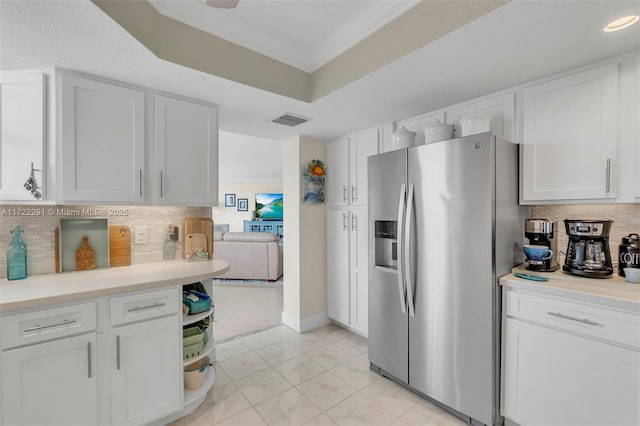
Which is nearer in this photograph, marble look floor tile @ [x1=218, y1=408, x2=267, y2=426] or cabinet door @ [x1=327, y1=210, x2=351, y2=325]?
marble look floor tile @ [x1=218, y1=408, x2=267, y2=426]

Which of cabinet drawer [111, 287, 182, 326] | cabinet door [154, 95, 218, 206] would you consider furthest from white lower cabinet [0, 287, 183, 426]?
cabinet door [154, 95, 218, 206]

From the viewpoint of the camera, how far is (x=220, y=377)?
2346mm

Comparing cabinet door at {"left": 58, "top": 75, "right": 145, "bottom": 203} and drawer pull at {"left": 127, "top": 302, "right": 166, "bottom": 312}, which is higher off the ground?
cabinet door at {"left": 58, "top": 75, "right": 145, "bottom": 203}

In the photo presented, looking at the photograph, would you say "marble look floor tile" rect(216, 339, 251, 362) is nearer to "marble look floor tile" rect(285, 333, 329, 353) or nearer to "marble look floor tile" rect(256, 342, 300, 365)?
"marble look floor tile" rect(256, 342, 300, 365)

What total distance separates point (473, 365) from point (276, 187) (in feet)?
27.1

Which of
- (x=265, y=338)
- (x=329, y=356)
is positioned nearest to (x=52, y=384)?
(x=265, y=338)

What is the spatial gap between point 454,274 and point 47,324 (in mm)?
2282

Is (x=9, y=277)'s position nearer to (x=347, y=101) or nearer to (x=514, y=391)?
(x=347, y=101)

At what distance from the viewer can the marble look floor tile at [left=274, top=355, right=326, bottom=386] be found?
7.63 ft

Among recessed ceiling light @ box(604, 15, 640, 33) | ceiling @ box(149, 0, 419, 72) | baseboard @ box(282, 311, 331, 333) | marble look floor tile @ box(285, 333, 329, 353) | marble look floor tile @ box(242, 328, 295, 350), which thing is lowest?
marble look floor tile @ box(242, 328, 295, 350)

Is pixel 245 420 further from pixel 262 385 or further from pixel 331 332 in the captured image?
pixel 331 332

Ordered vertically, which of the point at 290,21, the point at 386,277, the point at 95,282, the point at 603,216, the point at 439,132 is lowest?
the point at 386,277

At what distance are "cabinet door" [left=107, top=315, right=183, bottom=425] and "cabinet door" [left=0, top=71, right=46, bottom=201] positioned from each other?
3.36ft

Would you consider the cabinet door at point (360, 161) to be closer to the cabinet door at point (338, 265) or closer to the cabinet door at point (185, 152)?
the cabinet door at point (338, 265)
